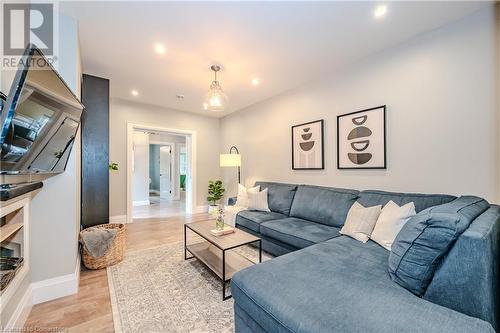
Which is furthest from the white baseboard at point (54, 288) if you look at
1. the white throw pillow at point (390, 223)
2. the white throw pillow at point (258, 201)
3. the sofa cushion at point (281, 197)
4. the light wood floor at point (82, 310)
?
the white throw pillow at point (390, 223)

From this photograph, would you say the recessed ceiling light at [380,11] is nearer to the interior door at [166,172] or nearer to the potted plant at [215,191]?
the potted plant at [215,191]

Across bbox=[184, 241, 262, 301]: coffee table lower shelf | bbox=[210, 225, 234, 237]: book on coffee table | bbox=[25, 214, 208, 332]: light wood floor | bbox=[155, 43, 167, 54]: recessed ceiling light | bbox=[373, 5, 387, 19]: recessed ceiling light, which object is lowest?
bbox=[25, 214, 208, 332]: light wood floor

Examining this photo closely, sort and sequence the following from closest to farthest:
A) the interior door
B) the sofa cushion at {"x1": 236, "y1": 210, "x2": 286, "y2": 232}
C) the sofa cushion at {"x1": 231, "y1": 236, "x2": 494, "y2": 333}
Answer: the sofa cushion at {"x1": 231, "y1": 236, "x2": 494, "y2": 333}, the sofa cushion at {"x1": 236, "y1": 210, "x2": 286, "y2": 232}, the interior door

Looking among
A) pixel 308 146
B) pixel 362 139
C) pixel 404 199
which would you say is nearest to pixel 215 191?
pixel 308 146

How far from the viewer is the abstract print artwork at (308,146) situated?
340 cm

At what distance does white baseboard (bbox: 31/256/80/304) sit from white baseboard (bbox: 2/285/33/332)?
0.19ft

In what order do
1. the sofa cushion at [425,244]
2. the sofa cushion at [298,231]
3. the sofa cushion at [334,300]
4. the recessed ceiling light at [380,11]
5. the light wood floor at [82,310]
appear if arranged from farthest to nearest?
1. the sofa cushion at [298,231]
2. the recessed ceiling light at [380,11]
3. the light wood floor at [82,310]
4. the sofa cushion at [425,244]
5. the sofa cushion at [334,300]

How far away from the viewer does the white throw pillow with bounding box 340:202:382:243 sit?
213cm

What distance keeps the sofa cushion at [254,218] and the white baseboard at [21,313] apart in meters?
2.26

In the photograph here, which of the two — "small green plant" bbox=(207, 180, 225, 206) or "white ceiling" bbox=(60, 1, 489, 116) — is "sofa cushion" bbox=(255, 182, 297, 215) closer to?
"white ceiling" bbox=(60, 1, 489, 116)

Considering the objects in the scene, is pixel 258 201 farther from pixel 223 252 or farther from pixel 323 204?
pixel 223 252

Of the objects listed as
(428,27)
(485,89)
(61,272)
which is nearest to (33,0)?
(61,272)

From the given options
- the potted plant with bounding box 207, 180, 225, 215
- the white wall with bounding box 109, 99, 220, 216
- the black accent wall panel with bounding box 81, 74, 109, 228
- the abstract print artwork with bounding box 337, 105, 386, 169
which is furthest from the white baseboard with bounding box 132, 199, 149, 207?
the abstract print artwork with bounding box 337, 105, 386, 169

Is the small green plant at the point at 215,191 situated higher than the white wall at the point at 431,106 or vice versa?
the white wall at the point at 431,106
